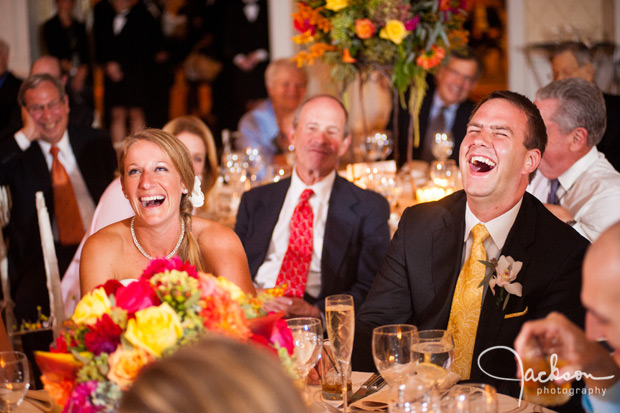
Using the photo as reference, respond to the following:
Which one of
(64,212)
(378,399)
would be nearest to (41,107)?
(64,212)

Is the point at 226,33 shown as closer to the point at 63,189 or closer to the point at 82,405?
the point at 63,189

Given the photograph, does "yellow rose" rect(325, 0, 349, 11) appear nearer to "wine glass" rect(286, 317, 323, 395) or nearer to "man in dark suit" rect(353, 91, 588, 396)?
"man in dark suit" rect(353, 91, 588, 396)

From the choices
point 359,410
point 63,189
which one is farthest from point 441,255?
point 63,189

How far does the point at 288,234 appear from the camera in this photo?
339cm

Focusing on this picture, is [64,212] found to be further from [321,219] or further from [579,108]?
[579,108]

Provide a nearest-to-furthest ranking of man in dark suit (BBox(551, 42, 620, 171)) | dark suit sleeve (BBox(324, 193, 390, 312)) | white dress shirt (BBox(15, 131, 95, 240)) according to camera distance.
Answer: dark suit sleeve (BBox(324, 193, 390, 312)) → man in dark suit (BBox(551, 42, 620, 171)) → white dress shirt (BBox(15, 131, 95, 240))

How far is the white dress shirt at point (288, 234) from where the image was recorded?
3.31m

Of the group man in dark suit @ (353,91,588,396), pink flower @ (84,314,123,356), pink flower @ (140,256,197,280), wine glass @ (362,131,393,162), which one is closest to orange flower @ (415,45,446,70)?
wine glass @ (362,131,393,162)

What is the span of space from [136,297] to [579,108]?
7.75 feet

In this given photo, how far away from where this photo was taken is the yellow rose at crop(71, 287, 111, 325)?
1362 millimetres

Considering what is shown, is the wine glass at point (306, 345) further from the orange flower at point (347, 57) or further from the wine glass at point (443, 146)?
the wine glass at point (443, 146)

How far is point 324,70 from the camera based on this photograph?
7.18 meters

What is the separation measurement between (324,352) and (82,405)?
678 millimetres

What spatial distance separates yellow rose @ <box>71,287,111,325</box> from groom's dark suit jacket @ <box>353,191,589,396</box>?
3.33ft
